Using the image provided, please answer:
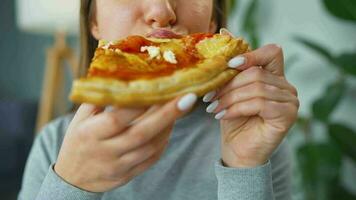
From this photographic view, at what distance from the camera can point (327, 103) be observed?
1.85 metres

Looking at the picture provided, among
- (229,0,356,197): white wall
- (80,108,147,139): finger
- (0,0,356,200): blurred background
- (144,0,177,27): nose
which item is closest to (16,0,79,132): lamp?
(0,0,356,200): blurred background

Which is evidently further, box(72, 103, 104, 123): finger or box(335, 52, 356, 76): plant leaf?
box(335, 52, 356, 76): plant leaf

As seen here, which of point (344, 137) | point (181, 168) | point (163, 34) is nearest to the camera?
point (163, 34)

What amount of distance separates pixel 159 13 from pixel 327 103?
49.1 inches

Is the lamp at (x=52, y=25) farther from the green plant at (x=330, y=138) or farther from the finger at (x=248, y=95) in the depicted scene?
the finger at (x=248, y=95)

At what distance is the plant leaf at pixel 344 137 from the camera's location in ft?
5.85

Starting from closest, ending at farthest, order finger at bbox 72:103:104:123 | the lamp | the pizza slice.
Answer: the pizza slice → finger at bbox 72:103:104:123 → the lamp

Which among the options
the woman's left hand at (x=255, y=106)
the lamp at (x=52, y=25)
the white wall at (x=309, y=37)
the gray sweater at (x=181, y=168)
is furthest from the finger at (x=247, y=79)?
the lamp at (x=52, y=25)

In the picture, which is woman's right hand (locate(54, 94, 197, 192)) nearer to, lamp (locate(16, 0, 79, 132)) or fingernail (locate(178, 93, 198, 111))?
fingernail (locate(178, 93, 198, 111))

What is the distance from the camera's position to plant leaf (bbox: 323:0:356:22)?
1797 millimetres

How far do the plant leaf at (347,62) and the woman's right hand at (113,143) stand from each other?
4.44 feet

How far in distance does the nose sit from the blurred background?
2.22 ft

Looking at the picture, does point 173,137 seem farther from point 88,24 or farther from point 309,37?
point 309,37

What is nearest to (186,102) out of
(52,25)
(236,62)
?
(236,62)
